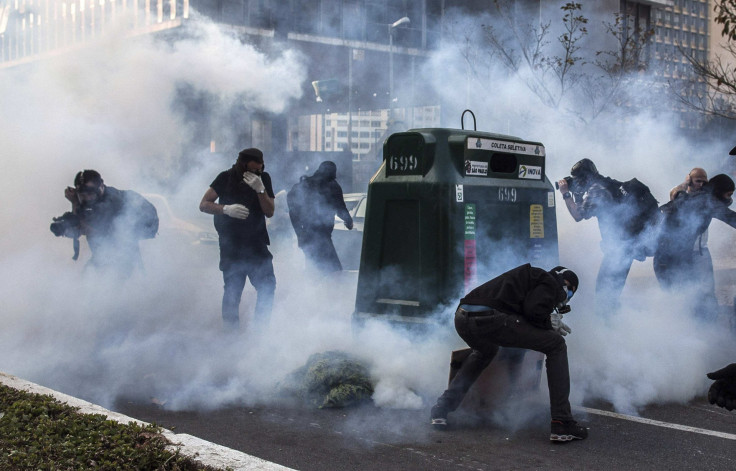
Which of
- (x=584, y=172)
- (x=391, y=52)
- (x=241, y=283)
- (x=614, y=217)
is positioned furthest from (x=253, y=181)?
(x=391, y=52)

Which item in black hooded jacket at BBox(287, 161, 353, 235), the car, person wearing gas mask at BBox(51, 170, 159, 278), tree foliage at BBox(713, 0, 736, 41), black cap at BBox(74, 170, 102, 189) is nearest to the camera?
black cap at BBox(74, 170, 102, 189)

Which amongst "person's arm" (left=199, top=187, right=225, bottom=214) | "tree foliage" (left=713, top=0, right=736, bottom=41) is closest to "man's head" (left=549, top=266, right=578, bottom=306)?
"person's arm" (left=199, top=187, right=225, bottom=214)

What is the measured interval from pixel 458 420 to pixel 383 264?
1216mm

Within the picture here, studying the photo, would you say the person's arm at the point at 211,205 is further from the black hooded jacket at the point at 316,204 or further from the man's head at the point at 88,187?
the black hooded jacket at the point at 316,204

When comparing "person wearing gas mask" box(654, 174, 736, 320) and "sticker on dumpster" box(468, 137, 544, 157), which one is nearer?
"sticker on dumpster" box(468, 137, 544, 157)

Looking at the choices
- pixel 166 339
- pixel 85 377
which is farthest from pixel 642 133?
pixel 85 377

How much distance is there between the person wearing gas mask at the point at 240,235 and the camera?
6211 millimetres

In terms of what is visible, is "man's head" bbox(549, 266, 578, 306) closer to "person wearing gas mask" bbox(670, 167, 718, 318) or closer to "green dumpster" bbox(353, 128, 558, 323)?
"green dumpster" bbox(353, 128, 558, 323)

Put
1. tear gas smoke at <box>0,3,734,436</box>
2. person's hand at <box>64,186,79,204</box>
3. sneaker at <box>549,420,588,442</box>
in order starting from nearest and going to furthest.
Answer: sneaker at <box>549,420,588,442</box> < tear gas smoke at <box>0,3,734,436</box> < person's hand at <box>64,186,79,204</box>

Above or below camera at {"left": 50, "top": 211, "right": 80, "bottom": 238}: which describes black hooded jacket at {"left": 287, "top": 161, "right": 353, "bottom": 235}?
above

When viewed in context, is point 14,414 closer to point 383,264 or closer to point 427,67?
point 383,264

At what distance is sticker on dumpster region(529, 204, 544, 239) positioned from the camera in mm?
5344

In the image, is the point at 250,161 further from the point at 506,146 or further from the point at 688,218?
the point at 688,218

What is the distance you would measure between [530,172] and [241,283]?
237 cm
